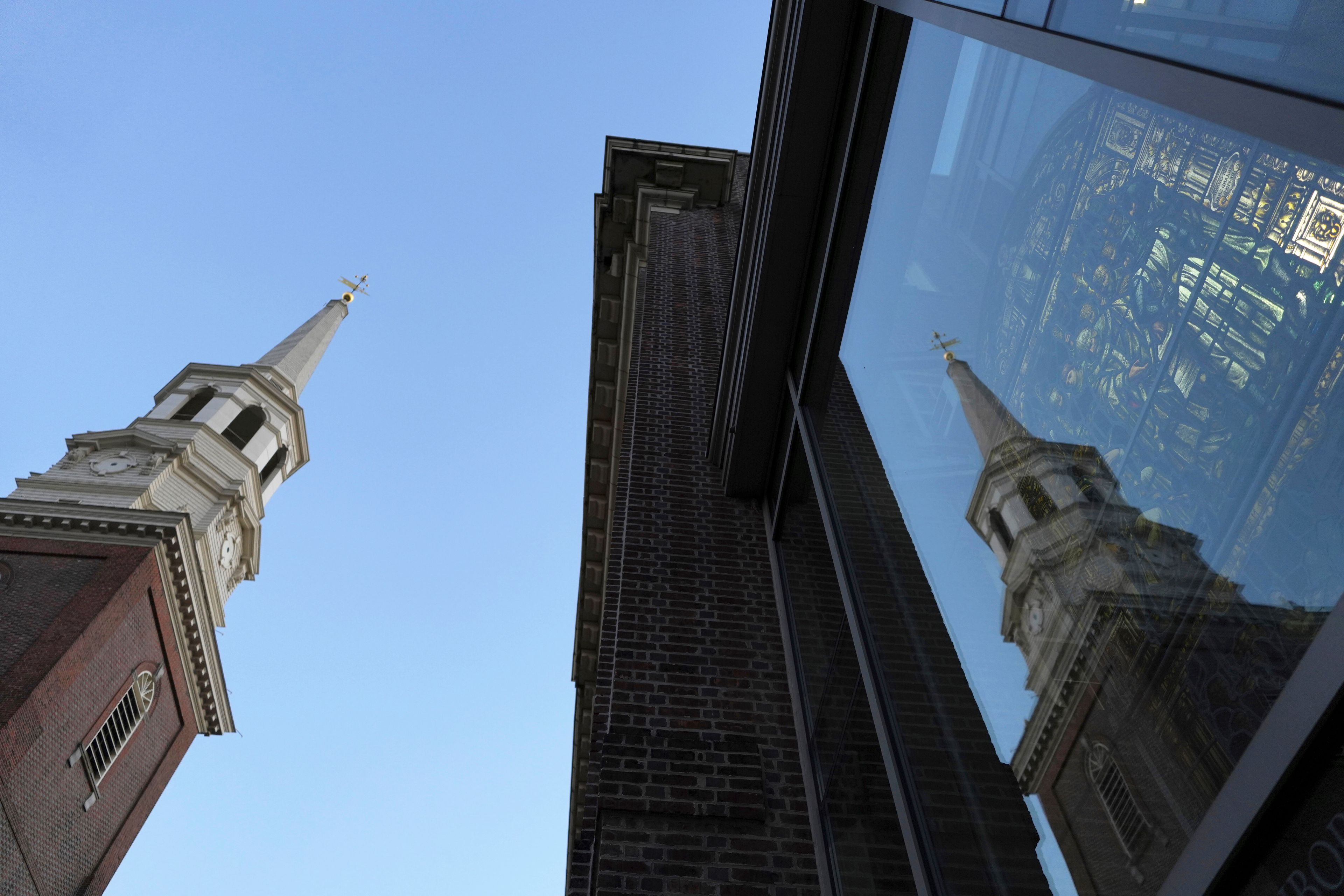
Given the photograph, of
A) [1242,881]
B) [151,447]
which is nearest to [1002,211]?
[1242,881]

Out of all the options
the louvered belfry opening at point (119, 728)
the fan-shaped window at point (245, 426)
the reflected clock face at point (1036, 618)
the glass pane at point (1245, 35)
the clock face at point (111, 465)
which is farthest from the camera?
the fan-shaped window at point (245, 426)

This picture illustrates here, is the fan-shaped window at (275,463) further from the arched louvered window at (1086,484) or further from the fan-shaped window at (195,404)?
the arched louvered window at (1086,484)

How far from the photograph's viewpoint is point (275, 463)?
3659 centimetres

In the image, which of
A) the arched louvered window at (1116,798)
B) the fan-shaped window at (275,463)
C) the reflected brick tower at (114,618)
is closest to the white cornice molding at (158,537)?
the reflected brick tower at (114,618)

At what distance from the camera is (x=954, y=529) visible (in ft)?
12.7

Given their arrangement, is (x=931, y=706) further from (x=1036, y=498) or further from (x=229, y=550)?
(x=229, y=550)

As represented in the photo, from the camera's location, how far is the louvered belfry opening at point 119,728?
24.0 metres

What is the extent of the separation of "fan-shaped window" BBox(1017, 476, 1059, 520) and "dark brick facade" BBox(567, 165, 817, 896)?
4.31 meters

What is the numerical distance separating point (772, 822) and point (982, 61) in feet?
17.6

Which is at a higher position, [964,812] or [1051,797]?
[1051,797]

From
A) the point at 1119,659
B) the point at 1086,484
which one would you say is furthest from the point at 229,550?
the point at 1119,659

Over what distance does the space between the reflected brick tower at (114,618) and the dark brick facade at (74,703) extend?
0.04 meters

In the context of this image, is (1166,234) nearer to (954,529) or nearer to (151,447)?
(954,529)

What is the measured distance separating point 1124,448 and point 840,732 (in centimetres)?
318
